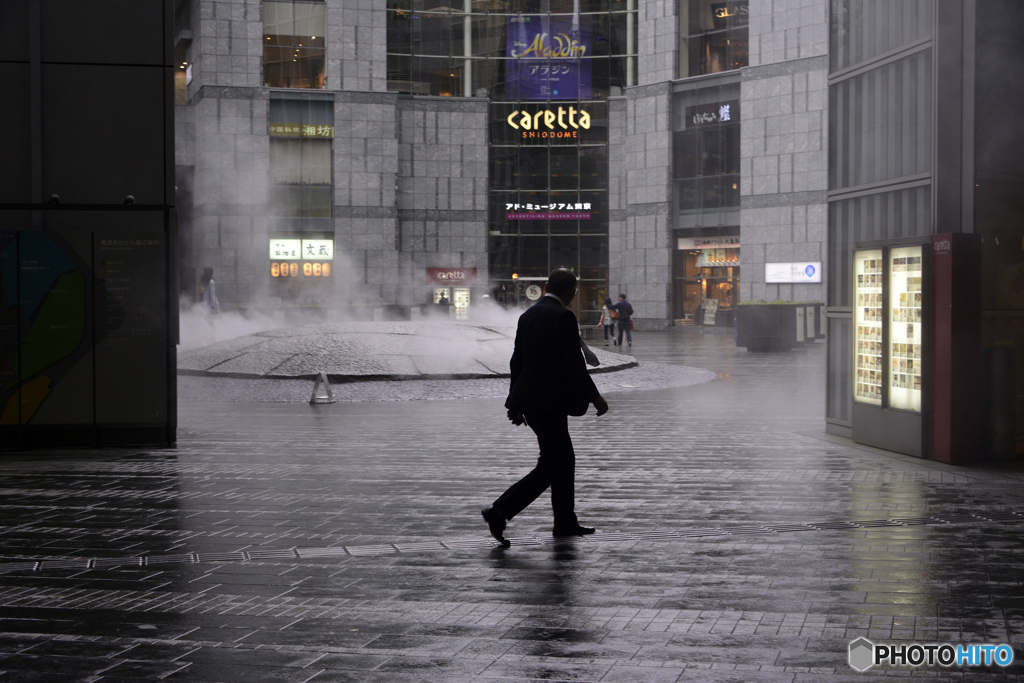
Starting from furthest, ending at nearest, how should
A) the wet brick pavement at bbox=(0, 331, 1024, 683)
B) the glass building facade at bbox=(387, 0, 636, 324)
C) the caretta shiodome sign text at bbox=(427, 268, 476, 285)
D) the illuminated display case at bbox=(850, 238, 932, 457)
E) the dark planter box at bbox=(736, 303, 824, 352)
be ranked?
the glass building facade at bbox=(387, 0, 636, 324) < the caretta shiodome sign text at bbox=(427, 268, 476, 285) < the dark planter box at bbox=(736, 303, 824, 352) < the illuminated display case at bbox=(850, 238, 932, 457) < the wet brick pavement at bbox=(0, 331, 1024, 683)

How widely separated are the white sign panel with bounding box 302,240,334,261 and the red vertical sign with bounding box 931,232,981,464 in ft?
130

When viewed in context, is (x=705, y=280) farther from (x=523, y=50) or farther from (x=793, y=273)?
(x=523, y=50)

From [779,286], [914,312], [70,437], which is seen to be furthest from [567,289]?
[779,286]

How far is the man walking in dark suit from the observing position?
645 centimetres

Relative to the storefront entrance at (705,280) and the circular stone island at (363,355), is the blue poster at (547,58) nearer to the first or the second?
the storefront entrance at (705,280)

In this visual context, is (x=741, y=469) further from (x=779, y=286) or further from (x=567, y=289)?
(x=779, y=286)

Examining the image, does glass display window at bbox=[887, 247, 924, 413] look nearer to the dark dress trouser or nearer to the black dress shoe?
the dark dress trouser

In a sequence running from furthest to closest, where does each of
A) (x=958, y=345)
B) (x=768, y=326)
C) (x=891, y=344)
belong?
(x=768, y=326)
(x=891, y=344)
(x=958, y=345)

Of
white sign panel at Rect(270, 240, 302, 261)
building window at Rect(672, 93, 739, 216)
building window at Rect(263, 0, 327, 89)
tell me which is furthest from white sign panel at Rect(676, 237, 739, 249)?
building window at Rect(263, 0, 327, 89)

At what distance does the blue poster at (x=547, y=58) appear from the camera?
52.2m

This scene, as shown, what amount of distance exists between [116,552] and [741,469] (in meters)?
5.52

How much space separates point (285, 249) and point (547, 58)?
1672cm

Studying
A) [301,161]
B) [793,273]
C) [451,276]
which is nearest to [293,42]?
[301,161]

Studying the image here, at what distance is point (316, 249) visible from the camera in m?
47.3
